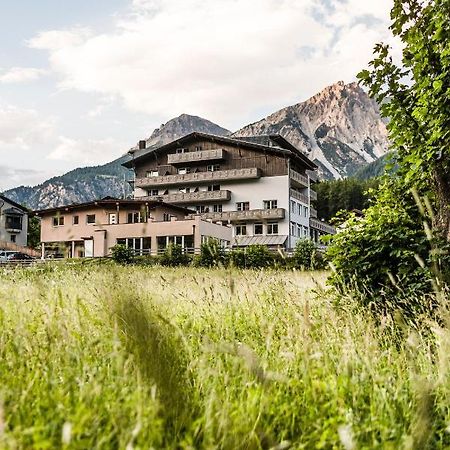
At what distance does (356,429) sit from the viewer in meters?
3.13

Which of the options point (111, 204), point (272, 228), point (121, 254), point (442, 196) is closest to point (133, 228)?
point (111, 204)

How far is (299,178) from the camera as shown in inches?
2643

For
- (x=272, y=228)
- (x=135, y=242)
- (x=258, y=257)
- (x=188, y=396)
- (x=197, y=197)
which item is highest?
(x=197, y=197)

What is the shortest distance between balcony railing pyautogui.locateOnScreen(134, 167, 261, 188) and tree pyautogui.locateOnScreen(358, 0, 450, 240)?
54126mm

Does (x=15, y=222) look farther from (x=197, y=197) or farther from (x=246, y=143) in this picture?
(x=246, y=143)

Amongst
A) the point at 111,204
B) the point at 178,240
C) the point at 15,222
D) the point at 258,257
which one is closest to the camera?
the point at 258,257

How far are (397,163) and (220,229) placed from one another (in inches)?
1791

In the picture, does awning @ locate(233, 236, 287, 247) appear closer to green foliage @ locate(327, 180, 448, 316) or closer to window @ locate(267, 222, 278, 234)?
window @ locate(267, 222, 278, 234)

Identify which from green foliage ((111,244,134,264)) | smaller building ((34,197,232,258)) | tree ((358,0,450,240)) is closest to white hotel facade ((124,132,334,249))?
smaller building ((34,197,232,258))

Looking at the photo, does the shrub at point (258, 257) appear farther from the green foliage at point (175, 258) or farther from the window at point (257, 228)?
the window at point (257, 228)

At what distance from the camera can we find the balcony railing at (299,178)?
64625 mm

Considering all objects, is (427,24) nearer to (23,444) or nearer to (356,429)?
(356,429)

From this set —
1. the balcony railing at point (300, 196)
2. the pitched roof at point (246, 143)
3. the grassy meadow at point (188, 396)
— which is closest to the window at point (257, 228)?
the balcony railing at point (300, 196)

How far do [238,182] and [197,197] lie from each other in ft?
16.2
